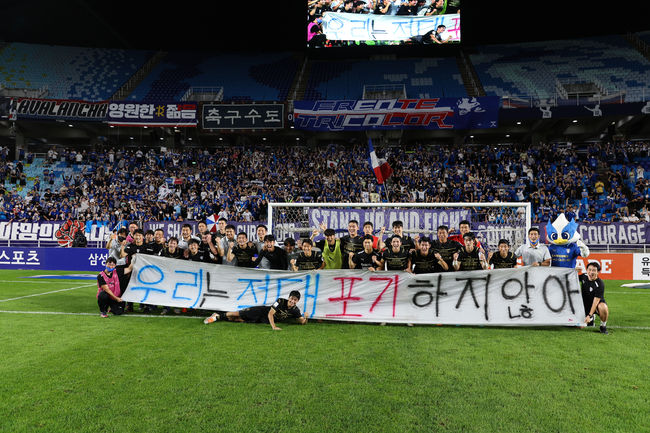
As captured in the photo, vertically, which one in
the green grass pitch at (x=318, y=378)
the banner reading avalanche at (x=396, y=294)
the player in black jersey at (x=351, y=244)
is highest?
the player in black jersey at (x=351, y=244)

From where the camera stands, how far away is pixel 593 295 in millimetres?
7496

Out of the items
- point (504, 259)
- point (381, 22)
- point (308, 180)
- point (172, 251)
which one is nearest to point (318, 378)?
point (504, 259)

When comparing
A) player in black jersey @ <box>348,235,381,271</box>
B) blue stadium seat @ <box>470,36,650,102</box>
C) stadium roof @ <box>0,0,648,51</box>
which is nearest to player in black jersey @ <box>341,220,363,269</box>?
player in black jersey @ <box>348,235,381,271</box>

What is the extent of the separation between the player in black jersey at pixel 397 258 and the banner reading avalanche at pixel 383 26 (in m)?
29.4

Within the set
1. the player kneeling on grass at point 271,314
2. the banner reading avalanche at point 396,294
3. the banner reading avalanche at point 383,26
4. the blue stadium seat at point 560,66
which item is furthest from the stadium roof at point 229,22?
the player kneeling on grass at point 271,314

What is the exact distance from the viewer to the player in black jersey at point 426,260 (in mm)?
8039

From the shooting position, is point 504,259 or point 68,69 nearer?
point 504,259

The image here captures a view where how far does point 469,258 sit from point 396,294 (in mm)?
1555

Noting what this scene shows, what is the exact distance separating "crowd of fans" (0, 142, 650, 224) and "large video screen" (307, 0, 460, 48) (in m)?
9.67

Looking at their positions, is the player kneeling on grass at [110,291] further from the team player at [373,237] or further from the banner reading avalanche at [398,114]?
the banner reading avalanche at [398,114]

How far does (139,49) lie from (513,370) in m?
42.5

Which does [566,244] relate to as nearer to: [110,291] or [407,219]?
[407,219]

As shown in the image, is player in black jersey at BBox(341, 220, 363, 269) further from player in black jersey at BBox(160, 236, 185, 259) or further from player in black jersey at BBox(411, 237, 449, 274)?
player in black jersey at BBox(160, 236, 185, 259)

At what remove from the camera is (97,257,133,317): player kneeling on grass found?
8406 mm
